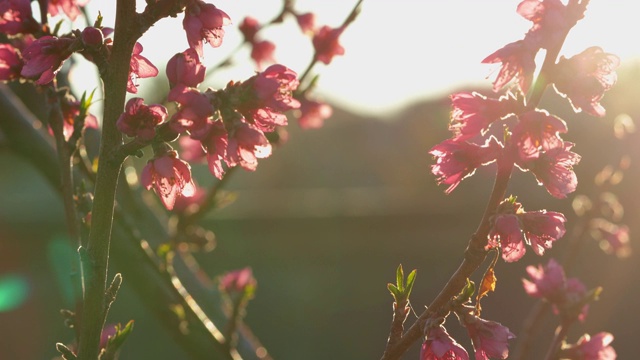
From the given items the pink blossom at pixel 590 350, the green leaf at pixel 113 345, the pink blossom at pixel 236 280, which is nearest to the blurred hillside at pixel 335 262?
the pink blossom at pixel 236 280

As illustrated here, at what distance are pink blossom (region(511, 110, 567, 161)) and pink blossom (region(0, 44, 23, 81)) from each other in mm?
1173

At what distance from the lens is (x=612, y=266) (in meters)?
9.51

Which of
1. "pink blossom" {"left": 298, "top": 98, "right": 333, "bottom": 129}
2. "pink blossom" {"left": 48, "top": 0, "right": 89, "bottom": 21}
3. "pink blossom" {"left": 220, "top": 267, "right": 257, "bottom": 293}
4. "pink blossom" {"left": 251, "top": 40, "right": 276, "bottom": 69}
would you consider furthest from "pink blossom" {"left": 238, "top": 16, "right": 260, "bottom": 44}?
"pink blossom" {"left": 48, "top": 0, "right": 89, "bottom": 21}

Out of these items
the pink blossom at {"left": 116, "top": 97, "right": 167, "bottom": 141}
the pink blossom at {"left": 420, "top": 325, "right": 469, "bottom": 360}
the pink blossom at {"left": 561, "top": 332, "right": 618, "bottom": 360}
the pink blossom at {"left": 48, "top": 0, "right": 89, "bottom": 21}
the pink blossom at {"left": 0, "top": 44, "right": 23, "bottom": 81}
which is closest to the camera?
the pink blossom at {"left": 116, "top": 97, "right": 167, "bottom": 141}

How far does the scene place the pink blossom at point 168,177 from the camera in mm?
1483

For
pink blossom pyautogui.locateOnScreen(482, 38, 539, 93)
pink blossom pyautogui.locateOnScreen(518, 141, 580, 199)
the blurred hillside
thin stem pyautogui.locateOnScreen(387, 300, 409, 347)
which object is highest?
pink blossom pyautogui.locateOnScreen(482, 38, 539, 93)

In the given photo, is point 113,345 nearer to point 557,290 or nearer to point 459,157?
point 459,157

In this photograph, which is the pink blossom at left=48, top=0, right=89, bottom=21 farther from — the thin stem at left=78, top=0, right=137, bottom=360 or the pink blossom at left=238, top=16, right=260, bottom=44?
the pink blossom at left=238, top=16, right=260, bottom=44

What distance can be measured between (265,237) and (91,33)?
32.3 ft

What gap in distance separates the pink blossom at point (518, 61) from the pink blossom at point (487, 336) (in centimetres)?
48

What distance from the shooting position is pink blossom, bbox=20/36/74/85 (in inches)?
57.7

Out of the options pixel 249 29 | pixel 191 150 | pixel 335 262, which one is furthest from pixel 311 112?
pixel 335 262

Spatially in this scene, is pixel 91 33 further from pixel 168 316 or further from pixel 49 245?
pixel 49 245

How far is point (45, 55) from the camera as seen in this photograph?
58.1 inches
